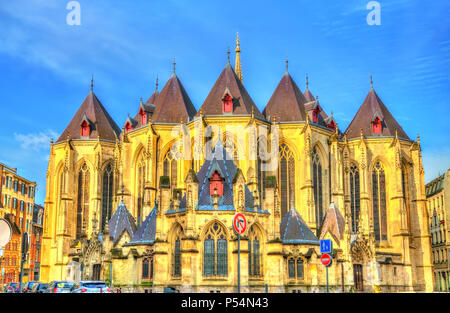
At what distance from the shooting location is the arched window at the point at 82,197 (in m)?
60.2

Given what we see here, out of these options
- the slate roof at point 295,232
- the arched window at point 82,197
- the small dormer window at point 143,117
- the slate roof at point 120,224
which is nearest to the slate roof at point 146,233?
the slate roof at point 120,224

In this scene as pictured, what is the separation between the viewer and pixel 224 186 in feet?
134

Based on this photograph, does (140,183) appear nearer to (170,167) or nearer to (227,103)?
(170,167)

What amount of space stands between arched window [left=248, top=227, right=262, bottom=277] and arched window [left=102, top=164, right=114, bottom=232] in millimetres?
23703

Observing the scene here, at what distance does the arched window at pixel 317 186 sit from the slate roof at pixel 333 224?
3.68 metres

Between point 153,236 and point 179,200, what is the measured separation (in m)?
3.57

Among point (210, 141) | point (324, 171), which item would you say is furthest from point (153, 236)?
point (324, 171)

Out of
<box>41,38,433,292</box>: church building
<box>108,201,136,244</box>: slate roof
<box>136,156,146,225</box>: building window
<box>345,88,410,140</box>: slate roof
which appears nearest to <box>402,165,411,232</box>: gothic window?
<box>41,38,433,292</box>: church building

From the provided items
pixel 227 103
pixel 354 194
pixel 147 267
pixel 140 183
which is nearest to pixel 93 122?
pixel 140 183

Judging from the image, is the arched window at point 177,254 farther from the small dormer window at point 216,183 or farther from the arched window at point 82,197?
the arched window at point 82,197

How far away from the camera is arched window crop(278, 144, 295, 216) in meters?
52.9

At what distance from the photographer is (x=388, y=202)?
58.5m

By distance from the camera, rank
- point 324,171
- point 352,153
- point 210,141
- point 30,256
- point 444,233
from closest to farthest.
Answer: point 210,141, point 324,171, point 352,153, point 444,233, point 30,256
